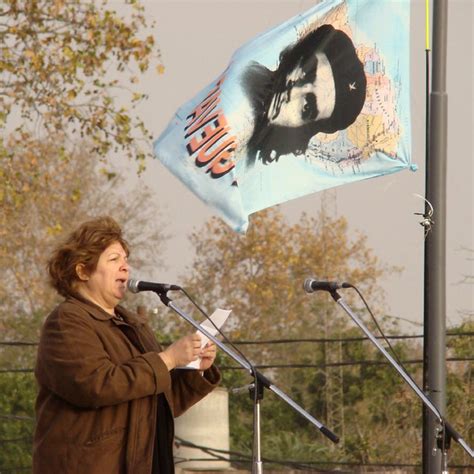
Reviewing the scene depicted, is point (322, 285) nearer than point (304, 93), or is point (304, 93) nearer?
point (322, 285)

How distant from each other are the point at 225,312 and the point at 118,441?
61 centimetres

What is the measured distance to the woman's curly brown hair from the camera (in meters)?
4.31

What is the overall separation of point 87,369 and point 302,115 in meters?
2.30

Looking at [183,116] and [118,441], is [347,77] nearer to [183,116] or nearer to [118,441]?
[183,116]

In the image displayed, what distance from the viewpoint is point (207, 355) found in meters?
4.41

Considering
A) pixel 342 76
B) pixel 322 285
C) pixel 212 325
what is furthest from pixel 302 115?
pixel 212 325

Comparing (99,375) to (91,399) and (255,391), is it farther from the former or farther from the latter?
(255,391)

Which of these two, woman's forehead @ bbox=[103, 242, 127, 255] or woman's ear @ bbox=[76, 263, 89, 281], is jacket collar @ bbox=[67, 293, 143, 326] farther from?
woman's forehead @ bbox=[103, 242, 127, 255]

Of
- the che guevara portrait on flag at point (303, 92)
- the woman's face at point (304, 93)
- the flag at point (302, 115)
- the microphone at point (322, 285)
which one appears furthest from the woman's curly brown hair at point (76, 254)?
the woman's face at point (304, 93)

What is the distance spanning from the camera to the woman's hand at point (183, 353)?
421 cm

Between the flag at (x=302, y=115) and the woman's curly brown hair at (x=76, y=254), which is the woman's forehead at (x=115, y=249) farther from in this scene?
the flag at (x=302, y=115)

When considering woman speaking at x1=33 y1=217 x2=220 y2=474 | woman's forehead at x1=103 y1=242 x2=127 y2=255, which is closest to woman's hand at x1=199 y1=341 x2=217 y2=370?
woman speaking at x1=33 y1=217 x2=220 y2=474

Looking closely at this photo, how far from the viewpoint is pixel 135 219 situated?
11992 millimetres

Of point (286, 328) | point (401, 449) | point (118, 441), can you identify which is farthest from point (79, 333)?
point (286, 328)
